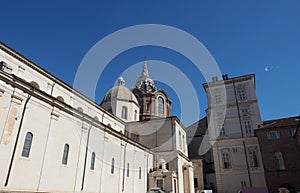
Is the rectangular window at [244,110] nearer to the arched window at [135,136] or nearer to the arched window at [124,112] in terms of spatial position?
the arched window at [135,136]

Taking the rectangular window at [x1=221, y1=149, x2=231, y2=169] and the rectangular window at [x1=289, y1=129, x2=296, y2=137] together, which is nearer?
the rectangular window at [x1=289, y1=129, x2=296, y2=137]

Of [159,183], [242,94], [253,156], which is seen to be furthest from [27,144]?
[242,94]

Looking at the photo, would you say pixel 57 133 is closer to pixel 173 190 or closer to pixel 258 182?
pixel 173 190

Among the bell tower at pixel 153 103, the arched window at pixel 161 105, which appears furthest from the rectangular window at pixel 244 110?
the arched window at pixel 161 105

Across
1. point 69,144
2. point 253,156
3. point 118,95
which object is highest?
point 118,95

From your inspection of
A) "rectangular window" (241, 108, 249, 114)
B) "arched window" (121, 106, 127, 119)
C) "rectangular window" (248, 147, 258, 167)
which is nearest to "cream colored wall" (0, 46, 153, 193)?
"arched window" (121, 106, 127, 119)

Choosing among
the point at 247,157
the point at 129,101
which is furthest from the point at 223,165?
the point at 129,101

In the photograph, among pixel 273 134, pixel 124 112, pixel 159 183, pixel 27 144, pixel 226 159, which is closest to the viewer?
pixel 27 144

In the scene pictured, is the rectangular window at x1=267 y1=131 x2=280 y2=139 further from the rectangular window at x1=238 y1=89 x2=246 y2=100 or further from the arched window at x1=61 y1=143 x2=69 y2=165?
the arched window at x1=61 y1=143 x2=69 y2=165

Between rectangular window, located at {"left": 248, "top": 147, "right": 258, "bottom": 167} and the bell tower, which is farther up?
the bell tower

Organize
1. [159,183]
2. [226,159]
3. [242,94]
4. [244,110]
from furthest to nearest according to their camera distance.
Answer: [242,94], [244,110], [226,159], [159,183]

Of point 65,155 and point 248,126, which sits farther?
point 248,126

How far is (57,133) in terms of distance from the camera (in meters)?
13.9

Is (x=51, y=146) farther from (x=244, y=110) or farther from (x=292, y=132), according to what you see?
(x=244, y=110)
